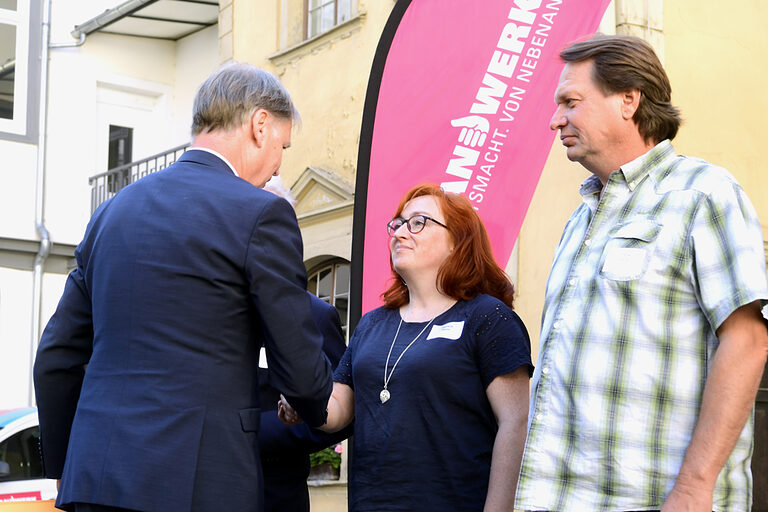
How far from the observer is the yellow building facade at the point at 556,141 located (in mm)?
8438

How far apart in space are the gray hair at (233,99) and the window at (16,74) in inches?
577

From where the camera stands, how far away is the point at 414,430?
125 inches

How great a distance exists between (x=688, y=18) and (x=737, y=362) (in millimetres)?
6957

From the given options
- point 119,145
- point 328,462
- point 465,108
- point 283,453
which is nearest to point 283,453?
point 283,453

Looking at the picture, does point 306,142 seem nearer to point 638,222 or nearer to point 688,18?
point 688,18

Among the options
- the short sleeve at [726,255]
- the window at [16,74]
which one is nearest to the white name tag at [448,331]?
the short sleeve at [726,255]

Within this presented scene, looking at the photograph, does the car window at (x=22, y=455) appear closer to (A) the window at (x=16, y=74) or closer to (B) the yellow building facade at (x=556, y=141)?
(B) the yellow building facade at (x=556, y=141)

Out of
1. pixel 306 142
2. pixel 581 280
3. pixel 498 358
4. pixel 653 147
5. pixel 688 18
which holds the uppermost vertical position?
pixel 688 18

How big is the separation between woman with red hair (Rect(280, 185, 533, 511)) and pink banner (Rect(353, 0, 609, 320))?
1.37 meters

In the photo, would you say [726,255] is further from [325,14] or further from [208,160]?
[325,14]

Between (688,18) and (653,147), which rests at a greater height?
(688,18)

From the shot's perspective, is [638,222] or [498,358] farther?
[498,358]

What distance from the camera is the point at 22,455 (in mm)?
8453

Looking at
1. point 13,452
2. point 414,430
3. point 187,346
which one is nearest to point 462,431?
point 414,430
